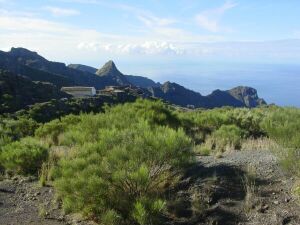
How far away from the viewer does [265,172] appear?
12.4 meters

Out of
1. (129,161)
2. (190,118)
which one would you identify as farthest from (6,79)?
(129,161)

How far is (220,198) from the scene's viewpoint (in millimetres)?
11453

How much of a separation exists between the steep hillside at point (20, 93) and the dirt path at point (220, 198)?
41119 mm

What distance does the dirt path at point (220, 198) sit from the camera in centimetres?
1063

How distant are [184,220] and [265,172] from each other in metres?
2.59

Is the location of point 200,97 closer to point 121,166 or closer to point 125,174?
point 121,166

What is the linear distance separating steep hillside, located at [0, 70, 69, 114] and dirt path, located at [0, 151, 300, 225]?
135 feet

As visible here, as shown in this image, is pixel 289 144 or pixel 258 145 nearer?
pixel 289 144

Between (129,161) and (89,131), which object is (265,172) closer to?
(129,161)

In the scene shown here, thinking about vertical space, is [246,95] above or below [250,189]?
below

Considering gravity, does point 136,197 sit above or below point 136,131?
below

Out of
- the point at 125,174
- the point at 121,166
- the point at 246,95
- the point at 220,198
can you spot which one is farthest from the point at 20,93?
the point at 246,95

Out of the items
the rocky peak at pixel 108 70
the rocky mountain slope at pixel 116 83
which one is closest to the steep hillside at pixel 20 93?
the rocky mountain slope at pixel 116 83

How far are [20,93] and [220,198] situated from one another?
181 ft
